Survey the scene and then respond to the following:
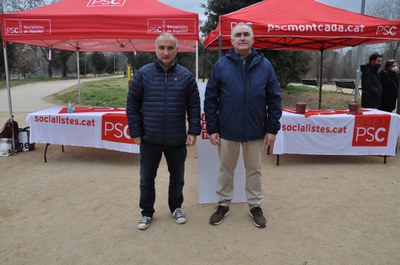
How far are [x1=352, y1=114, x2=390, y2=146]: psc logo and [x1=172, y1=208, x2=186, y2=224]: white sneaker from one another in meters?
3.18

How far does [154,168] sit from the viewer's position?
9.66 feet

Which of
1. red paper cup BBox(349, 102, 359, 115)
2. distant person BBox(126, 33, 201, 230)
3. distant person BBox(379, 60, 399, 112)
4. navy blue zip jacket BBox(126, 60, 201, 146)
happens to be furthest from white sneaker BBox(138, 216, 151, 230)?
distant person BBox(379, 60, 399, 112)

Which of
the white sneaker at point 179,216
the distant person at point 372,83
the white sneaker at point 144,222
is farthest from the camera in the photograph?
the distant person at point 372,83

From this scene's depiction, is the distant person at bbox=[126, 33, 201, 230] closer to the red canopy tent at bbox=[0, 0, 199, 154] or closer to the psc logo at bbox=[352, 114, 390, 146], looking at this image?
the red canopy tent at bbox=[0, 0, 199, 154]

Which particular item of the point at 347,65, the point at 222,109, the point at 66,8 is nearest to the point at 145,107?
the point at 222,109

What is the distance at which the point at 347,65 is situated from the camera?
131 feet

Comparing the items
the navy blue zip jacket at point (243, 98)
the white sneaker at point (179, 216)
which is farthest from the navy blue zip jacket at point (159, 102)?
the white sneaker at point (179, 216)

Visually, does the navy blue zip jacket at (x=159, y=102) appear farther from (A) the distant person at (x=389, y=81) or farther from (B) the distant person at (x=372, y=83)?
(A) the distant person at (x=389, y=81)

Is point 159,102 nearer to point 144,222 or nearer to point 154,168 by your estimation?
point 154,168

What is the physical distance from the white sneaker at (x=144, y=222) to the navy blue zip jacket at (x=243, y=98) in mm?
1012

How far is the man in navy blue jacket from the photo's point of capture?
278 centimetres

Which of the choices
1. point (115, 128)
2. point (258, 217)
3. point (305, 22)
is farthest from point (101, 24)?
point (258, 217)

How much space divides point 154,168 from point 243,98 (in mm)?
1014

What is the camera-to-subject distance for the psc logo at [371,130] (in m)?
4.91
